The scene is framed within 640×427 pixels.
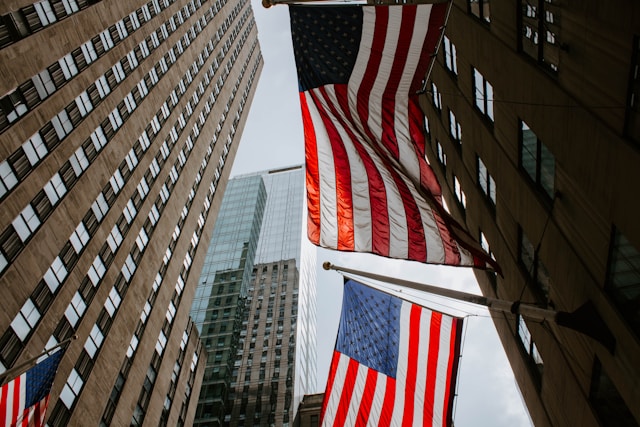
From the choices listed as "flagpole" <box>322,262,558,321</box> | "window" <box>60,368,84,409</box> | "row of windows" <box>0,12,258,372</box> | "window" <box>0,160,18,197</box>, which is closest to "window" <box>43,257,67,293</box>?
"row of windows" <box>0,12,258,372</box>

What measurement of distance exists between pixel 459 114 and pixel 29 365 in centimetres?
1638

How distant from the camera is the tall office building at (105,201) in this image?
26.9 m

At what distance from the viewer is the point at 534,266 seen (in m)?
13.9

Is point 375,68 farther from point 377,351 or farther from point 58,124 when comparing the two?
point 58,124

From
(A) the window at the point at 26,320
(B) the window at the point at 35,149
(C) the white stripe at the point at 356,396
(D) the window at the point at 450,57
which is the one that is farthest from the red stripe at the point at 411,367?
(B) the window at the point at 35,149

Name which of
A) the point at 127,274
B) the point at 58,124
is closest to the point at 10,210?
the point at 58,124

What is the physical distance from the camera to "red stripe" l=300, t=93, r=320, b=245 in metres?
14.1

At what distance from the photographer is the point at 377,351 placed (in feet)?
41.3

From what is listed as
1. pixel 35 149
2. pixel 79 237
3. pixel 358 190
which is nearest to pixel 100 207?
pixel 79 237

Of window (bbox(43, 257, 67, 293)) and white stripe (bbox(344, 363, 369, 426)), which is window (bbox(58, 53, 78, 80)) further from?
white stripe (bbox(344, 363, 369, 426))

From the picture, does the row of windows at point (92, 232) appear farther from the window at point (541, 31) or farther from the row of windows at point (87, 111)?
the window at point (541, 31)

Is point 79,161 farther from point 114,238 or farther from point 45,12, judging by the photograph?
point 45,12

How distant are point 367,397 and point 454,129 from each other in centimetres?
1223

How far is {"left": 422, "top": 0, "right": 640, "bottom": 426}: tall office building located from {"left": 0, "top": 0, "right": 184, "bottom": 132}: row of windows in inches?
919
